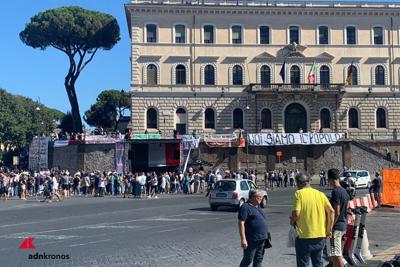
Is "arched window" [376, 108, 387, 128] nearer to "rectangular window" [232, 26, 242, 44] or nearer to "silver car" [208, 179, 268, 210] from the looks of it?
"rectangular window" [232, 26, 242, 44]

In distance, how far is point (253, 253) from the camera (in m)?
8.79

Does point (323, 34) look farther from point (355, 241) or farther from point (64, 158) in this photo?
→ point (355, 241)

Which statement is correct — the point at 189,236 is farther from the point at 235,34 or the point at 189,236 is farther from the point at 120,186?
the point at 235,34

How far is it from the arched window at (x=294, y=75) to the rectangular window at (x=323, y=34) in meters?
3.87

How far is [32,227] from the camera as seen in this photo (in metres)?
18.4

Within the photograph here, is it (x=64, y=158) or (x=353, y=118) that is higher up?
(x=353, y=118)

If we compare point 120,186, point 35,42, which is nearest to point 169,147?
point 120,186

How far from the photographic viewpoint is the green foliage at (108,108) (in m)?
90.5

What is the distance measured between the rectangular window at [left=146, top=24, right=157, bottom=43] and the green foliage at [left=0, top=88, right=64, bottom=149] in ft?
92.5

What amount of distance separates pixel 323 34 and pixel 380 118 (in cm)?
1051

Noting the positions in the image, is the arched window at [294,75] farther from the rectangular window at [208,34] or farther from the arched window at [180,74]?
the arched window at [180,74]

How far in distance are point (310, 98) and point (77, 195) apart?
26.7 m

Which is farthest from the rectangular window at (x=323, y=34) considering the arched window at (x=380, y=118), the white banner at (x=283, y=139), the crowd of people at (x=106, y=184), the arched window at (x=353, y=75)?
the crowd of people at (x=106, y=184)

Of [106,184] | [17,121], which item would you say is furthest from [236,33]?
[17,121]
